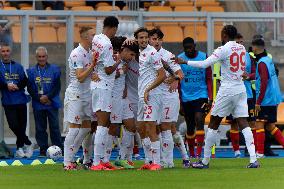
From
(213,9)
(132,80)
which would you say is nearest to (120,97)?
(132,80)

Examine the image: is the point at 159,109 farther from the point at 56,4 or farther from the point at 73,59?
the point at 56,4

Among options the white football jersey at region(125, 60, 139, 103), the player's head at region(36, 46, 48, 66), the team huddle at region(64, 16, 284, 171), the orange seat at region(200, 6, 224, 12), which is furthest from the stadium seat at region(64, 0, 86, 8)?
the team huddle at region(64, 16, 284, 171)

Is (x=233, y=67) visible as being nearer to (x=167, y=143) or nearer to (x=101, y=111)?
(x=167, y=143)

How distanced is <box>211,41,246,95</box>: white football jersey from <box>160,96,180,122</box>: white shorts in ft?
3.10

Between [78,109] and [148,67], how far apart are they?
4.26 ft

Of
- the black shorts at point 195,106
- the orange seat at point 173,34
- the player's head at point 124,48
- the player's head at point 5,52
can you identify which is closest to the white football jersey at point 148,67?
the player's head at point 124,48

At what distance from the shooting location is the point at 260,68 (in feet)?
70.9

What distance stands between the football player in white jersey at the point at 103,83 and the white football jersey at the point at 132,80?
1.04m

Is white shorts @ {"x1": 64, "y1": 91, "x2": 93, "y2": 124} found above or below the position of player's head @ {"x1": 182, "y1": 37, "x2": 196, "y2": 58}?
below

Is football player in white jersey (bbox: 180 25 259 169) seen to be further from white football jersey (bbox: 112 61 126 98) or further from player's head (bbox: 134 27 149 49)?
white football jersey (bbox: 112 61 126 98)

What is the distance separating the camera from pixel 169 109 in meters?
18.0

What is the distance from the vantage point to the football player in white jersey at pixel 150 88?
17.1 m

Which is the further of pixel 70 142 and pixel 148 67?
pixel 70 142

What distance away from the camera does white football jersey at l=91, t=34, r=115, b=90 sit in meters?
17.1
